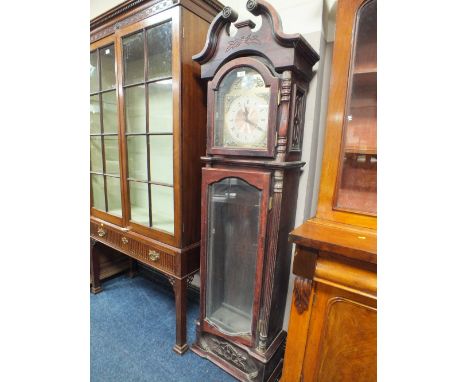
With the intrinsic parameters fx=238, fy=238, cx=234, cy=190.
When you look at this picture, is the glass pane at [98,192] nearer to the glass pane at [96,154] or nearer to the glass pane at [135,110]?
the glass pane at [96,154]

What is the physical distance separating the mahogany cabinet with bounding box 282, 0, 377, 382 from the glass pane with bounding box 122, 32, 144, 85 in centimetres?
100

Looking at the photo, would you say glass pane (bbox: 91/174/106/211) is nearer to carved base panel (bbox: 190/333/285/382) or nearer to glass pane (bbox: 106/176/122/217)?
glass pane (bbox: 106/176/122/217)

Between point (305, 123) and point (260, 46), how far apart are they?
1.34ft

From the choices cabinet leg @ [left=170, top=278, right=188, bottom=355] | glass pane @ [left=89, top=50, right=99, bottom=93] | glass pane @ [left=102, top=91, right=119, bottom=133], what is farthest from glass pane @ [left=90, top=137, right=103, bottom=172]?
cabinet leg @ [left=170, top=278, right=188, bottom=355]

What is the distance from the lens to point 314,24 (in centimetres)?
108

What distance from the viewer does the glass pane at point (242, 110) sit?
3.25 feet

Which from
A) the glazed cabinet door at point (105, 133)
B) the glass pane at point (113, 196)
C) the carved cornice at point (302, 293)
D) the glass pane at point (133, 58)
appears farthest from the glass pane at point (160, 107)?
the carved cornice at point (302, 293)

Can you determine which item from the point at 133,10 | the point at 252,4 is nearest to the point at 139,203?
the point at 133,10

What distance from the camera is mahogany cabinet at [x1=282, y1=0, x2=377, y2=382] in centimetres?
75

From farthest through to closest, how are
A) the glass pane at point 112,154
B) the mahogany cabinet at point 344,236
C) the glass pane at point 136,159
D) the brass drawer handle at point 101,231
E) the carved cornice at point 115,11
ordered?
1. the brass drawer handle at point 101,231
2. the glass pane at point 112,154
3. the glass pane at point 136,159
4. the carved cornice at point 115,11
5. the mahogany cabinet at point 344,236

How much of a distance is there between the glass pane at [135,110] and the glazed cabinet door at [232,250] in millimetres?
586

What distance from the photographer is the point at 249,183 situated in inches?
39.9

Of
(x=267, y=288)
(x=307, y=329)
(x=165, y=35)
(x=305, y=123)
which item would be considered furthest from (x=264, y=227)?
(x=165, y=35)
